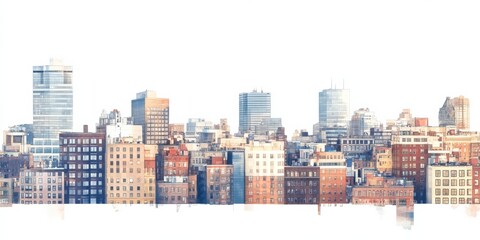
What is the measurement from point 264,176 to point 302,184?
2.15 feet

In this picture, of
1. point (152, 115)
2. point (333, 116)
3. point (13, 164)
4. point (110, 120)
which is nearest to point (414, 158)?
point (333, 116)

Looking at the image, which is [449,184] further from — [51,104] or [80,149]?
[51,104]

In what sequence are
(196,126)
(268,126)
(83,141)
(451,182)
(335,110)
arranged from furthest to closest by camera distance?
(335,110), (268,126), (196,126), (83,141), (451,182)

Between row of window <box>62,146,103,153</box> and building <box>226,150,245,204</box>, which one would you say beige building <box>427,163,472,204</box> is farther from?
row of window <box>62,146,103,153</box>

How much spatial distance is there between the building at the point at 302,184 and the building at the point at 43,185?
328 cm

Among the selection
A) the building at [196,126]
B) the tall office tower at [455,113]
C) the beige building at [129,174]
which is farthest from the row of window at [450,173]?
the beige building at [129,174]

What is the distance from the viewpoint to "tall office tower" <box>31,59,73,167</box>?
59.1ft

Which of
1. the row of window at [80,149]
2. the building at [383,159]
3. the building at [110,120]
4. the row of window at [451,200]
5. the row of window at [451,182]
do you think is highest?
the building at [110,120]

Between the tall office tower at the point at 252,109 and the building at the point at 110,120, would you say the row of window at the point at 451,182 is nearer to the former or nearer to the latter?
the tall office tower at the point at 252,109

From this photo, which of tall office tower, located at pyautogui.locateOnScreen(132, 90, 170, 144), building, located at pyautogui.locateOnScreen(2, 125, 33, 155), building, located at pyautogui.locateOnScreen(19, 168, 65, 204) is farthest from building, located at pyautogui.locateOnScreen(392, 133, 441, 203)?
building, located at pyautogui.locateOnScreen(2, 125, 33, 155)

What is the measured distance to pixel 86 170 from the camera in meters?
16.5

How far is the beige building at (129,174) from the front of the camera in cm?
1605

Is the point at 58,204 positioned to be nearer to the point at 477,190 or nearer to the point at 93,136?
the point at 93,136

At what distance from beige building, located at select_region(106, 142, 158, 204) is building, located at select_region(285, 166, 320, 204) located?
1.91 m
